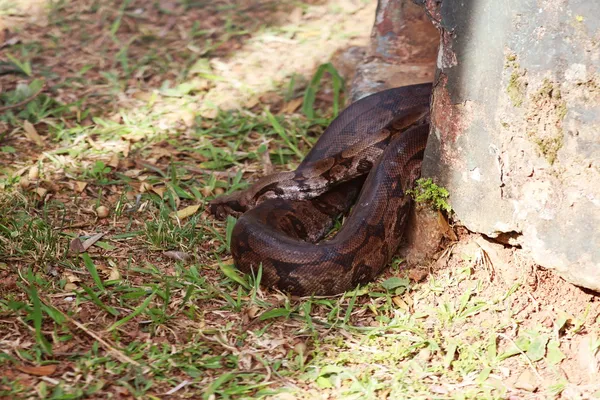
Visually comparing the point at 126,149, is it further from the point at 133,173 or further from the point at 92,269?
the point at 92,269

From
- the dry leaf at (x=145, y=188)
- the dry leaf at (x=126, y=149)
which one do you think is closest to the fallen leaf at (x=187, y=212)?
the dry leaf at (x=145, y=188)

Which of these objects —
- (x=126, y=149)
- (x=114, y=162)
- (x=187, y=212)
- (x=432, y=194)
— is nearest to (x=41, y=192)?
(x=114, y=162)

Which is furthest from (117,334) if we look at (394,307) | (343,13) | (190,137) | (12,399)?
(343,13)

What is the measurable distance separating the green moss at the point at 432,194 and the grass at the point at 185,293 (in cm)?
35

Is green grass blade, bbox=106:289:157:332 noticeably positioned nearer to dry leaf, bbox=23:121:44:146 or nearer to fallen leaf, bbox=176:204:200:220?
fallen leaf, bbox=176:204:200:220

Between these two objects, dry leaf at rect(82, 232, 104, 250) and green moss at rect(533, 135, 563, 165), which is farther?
dry leaf at rect(82, 232, 104, 250)

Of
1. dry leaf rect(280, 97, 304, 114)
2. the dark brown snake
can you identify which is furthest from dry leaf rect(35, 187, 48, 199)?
dry leaf rect(280, 97, 304, 114)

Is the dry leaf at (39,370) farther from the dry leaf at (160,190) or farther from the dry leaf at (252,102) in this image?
the dry leaf at (252,102)

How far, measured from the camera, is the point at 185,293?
4.62 metres

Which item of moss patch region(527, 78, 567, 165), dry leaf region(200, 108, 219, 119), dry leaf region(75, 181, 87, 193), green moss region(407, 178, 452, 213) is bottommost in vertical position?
dry leaf region(75, 181, 87, 193)

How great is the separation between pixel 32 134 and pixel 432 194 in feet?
11.8

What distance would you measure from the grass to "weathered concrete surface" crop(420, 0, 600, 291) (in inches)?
17.9

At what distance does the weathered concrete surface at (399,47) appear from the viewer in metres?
6.64

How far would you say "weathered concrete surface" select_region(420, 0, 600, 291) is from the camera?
12.3 ft
